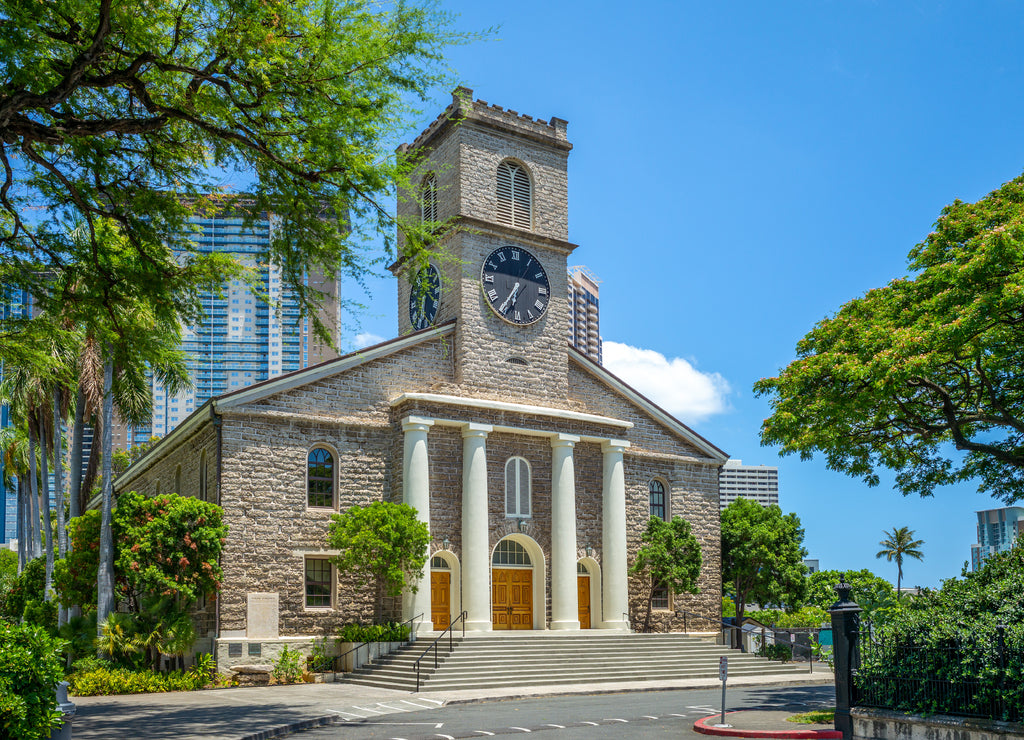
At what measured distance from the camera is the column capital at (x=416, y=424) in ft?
88.6

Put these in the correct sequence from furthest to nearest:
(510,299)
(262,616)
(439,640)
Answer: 1. (510,299)
2. (439,640)
3. (262,616)

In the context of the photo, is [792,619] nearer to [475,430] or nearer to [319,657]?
[475,430]

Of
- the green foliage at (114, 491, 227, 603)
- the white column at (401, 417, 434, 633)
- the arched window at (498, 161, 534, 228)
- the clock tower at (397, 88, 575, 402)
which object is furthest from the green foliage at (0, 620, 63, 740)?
the arched window at (498, 161, 534, 228)

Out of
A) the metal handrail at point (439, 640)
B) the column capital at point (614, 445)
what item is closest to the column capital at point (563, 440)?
the column capital at point (614, 445)

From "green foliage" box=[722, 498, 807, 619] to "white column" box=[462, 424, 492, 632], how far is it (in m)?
11.3

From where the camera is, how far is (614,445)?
31016 millimetres

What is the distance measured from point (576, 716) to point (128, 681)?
36.9 feet

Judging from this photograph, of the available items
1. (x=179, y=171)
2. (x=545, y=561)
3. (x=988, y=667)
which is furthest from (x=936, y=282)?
(x=545, y=561)

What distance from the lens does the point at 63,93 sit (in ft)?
37.7

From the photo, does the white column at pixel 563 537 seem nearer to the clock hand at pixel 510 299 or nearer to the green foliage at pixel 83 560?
the clock hand at pixel 510 299

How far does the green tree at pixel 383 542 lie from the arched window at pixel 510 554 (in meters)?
4.02

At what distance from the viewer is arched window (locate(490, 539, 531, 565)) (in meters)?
29.4

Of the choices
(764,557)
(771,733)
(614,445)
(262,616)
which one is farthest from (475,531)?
(771,733)

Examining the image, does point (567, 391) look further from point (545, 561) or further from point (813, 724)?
point (813, 724)
